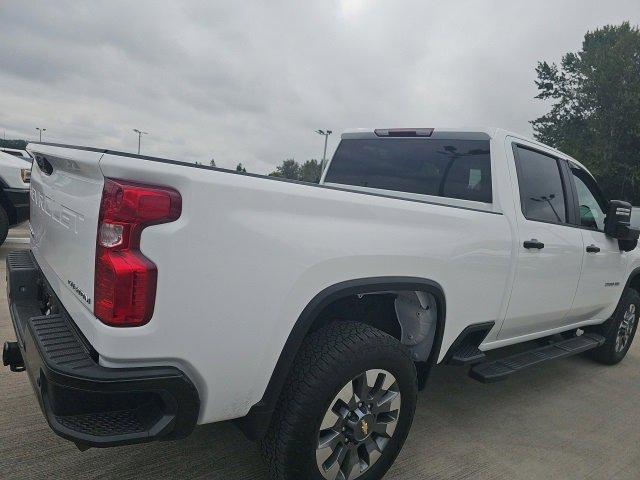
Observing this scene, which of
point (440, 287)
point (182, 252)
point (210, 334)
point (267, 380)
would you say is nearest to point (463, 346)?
point (440, 287)

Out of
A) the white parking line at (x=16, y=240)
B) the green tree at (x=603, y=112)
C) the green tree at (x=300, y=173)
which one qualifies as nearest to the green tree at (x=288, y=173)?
the green tree at (x=300, y=173)

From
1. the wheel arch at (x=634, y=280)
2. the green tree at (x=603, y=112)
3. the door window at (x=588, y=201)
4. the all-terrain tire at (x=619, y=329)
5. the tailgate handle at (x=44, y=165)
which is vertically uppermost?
the green tree at (x=603, y=112)

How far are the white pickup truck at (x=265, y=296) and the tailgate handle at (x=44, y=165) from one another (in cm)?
1

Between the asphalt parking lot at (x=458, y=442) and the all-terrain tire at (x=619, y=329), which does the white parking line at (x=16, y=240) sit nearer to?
the asphalt parking lot at (x=458, y=442)

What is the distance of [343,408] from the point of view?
2025 mm

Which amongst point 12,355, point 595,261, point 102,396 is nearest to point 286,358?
point 102,396

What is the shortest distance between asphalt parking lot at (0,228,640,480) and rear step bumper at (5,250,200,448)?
0.79m

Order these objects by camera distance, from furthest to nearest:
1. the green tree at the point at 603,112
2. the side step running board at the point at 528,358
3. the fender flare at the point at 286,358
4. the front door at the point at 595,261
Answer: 1. the green tree at the point at 603,112
2. the front door at the point at 595,261
3. the side step running board at the point at 528,358
4. the fender flare at the point at 286,358

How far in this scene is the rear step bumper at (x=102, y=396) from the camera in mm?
1466

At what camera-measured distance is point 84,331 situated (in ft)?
5.34

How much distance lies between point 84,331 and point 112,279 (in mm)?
287

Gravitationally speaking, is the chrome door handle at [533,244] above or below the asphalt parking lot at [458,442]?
above

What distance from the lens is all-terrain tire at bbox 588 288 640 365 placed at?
14.7ft

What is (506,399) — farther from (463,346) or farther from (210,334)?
(210,334)
